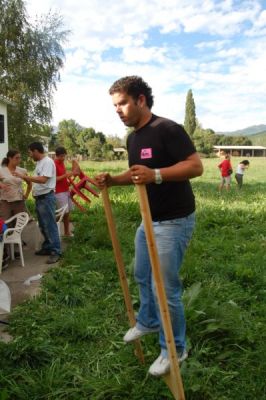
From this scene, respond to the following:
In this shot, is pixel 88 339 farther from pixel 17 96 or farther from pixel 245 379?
pixel 17 96

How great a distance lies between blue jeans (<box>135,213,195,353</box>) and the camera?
8.36 ft

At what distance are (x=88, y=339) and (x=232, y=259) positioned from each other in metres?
3.21

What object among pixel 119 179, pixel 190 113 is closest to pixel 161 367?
pixel 119 179

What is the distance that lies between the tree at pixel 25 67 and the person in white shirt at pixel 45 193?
19.3m

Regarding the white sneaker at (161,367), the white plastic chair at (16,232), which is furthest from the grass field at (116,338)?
the white plastic chair at (16,232)

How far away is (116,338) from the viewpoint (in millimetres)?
3738

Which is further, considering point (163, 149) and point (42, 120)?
point (42, 120)

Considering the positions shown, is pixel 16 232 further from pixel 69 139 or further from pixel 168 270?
pixel 69 139

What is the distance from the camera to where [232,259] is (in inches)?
245

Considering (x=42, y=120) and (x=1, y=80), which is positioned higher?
(x=1, y=80)

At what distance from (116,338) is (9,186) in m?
3.71

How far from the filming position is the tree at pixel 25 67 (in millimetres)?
23844

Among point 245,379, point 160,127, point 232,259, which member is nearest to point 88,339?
point 245,379

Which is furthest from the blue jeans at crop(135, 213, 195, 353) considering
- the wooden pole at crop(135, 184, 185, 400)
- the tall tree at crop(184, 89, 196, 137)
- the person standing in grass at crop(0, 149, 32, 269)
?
the tall tree at crop(184, 89, 196, 137)
